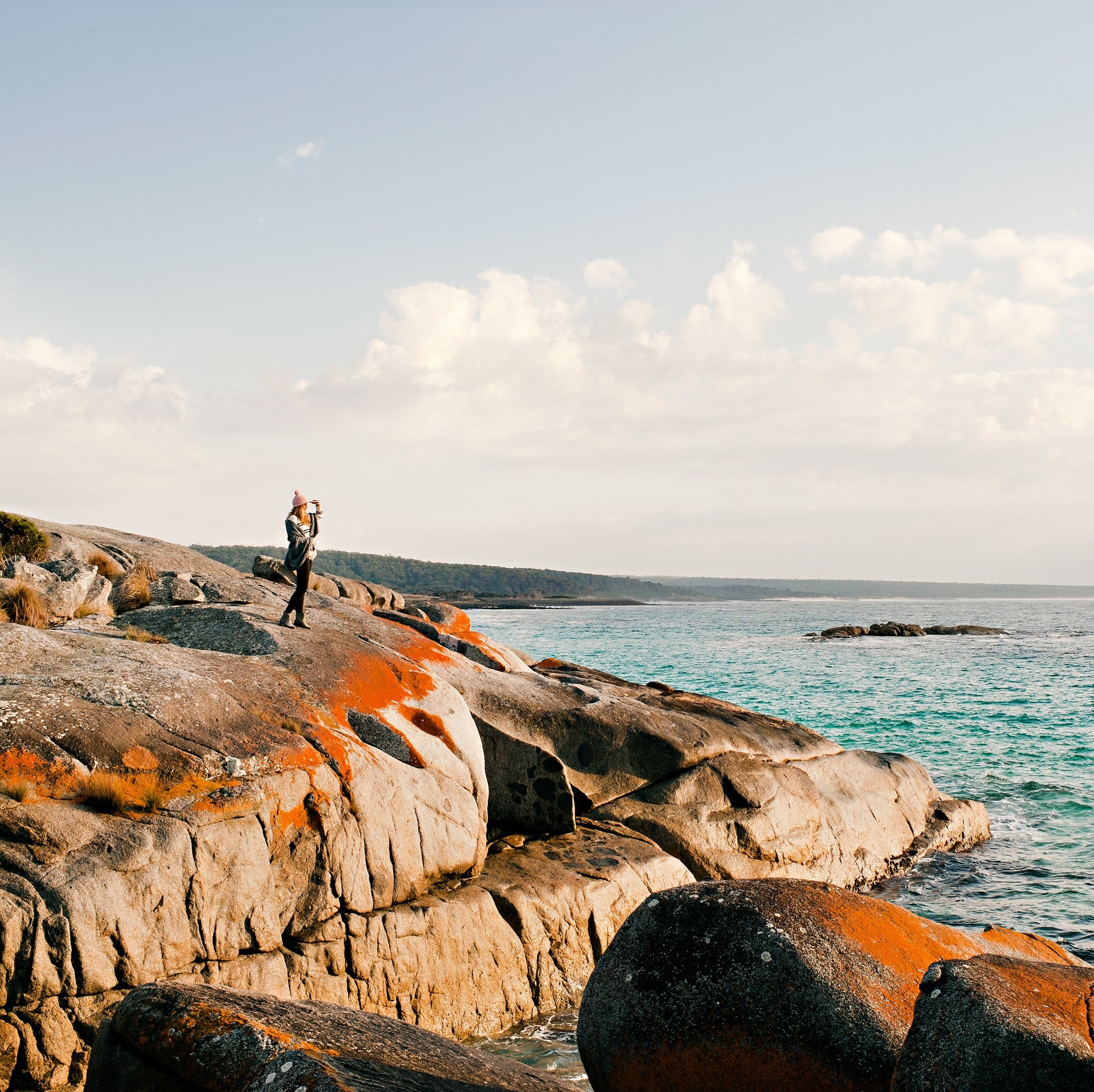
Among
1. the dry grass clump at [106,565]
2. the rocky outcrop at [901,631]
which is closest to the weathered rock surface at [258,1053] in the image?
the dry grass clump at [106,565]

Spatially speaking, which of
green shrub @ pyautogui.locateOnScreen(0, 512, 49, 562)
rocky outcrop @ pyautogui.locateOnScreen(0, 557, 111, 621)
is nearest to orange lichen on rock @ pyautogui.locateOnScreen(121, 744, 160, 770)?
rocky outcrop @ pyautogui.locateOnScreen(0, 557, 111, 621)

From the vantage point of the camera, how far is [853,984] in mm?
5457

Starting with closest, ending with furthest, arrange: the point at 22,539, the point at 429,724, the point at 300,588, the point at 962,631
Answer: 1. the point at 429,724
2. the point at 300,588
3. the point at 22,539
4. the point at 962,631

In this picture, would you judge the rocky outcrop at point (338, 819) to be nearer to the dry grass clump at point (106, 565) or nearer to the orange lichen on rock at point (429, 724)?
the orange lichen on rock at point (429, 724)

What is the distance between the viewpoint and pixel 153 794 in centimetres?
769

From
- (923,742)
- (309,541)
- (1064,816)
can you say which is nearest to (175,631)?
(309,541)

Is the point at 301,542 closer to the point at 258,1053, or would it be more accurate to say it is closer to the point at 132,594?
the point at 132,594

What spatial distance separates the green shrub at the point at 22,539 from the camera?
55.7 ft

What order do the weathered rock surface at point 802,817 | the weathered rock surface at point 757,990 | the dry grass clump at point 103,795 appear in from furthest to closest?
the weathered rock surface at point 802,817 < the dry grass clump at point 103,795 < the weathered rock surface at point 757,990

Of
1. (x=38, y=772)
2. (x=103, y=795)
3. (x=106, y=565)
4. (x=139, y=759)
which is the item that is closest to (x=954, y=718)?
(x=106, y=565)

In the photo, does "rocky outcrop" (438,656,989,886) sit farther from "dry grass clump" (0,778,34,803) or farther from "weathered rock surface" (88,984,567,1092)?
"weathered rock surface" (88,984,567,1092)

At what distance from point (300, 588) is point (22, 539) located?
8297mm

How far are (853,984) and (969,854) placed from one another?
12.9m

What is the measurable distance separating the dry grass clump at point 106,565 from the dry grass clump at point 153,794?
31.9ft
